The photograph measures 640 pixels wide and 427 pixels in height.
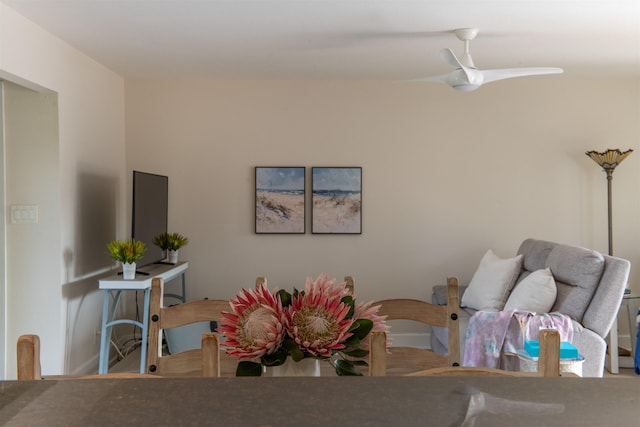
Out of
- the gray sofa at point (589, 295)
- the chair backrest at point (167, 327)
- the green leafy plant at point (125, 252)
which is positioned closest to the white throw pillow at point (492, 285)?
the gray sofa at point (589, 295)

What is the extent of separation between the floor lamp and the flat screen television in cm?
370

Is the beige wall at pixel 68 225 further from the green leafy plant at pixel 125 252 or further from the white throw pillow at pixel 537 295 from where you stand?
the white throw pillow at pixel 537 295

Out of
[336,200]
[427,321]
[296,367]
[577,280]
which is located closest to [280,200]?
[336,200]

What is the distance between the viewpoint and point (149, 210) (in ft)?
14.7

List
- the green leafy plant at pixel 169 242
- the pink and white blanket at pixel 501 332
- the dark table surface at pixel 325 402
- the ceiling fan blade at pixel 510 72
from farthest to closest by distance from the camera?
the green leafy plant at pixel 169 242
the ceiling fan blade at pixel 510 72
the pink and white blanket at pixel 501 332
the dark table surface at pixel 325 402

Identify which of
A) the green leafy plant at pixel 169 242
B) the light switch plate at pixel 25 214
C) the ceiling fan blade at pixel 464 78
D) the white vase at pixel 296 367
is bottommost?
the white vase at pixel 296 367

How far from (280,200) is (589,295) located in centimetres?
264

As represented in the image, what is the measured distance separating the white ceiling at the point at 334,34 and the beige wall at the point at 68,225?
0.65ft

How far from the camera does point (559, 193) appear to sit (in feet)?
16.6

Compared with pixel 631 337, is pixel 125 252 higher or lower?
higher

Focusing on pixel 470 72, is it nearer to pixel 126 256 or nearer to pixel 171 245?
pixel 126 256

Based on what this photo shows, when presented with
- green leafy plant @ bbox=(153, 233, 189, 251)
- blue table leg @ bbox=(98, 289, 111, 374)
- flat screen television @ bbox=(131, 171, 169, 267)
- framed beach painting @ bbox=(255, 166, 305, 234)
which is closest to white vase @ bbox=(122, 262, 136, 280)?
blue table leg @ bbox=(98, 289, 111, 374)

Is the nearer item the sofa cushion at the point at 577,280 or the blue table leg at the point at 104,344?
the sofa cushion at the point at 577,280

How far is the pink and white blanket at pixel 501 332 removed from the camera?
3281 mm
